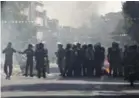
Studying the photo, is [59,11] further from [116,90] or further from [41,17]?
[116,90]

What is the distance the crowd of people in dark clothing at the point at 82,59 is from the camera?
16125 mm

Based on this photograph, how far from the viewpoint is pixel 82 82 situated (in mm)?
16375

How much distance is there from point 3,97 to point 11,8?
1771mm

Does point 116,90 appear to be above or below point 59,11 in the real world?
below

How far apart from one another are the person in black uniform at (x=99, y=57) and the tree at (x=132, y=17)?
650 mm

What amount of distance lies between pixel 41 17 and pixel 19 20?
0.60 m

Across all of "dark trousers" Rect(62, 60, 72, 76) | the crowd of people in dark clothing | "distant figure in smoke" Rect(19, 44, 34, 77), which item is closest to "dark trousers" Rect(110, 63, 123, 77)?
the crowd of people in dark clothing

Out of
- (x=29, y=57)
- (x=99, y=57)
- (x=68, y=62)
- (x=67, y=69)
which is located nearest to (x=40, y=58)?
(x=29, y=57)

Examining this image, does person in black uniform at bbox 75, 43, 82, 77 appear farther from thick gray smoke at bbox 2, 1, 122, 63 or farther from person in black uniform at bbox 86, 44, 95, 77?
thick gray smoke at bbox 2, 1, 122, 63

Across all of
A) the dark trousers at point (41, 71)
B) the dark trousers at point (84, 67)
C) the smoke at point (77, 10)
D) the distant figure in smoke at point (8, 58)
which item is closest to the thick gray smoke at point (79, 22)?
the smoke at point (77, 10)

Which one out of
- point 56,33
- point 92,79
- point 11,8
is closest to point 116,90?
point 92,79

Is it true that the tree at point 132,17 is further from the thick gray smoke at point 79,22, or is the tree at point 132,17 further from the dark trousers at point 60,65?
the dark trousers at point 60,65

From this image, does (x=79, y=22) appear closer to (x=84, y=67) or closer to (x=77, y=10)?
(x=77, y=10)

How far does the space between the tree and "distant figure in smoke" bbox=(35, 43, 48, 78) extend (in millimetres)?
1729
